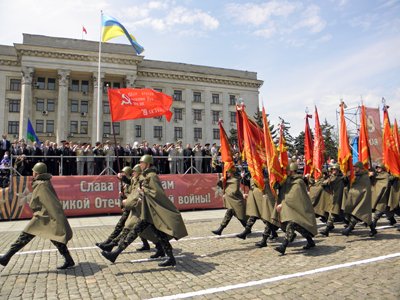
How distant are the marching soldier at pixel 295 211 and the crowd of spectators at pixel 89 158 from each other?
23.9 ft

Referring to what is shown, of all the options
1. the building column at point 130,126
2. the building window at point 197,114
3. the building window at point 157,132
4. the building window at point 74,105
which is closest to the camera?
the building column at point 130,126

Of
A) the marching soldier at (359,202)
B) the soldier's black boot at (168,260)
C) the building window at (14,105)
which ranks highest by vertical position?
the building window at (14,105)

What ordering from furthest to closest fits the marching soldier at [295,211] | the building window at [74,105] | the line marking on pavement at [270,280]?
the building window at [74,105]
the marching soldier at [295,211]
the line marking on pavement at [270,280]

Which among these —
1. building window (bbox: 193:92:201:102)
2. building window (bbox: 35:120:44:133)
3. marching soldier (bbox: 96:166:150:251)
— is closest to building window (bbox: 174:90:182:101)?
building window (bbox: 193:92:201:102)

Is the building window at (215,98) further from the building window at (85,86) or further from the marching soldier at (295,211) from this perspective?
the marching soldier at (295,211)

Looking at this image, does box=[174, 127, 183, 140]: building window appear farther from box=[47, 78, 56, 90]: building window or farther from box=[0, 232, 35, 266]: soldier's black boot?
box=[0, 232, 35, 266]: soldier's black boot

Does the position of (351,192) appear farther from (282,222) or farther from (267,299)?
(267,299)

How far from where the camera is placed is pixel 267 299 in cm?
443

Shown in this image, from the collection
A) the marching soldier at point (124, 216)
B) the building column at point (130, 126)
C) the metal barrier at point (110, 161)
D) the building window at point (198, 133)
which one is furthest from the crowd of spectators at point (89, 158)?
the building window at point (198, 133)

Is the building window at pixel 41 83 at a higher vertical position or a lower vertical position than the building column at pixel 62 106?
higher

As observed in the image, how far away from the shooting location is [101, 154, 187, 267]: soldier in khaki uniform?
19.8 ft

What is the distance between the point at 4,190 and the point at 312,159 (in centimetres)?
1123

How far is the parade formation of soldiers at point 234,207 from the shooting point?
6.01 metres

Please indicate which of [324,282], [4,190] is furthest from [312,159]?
[4,190]
